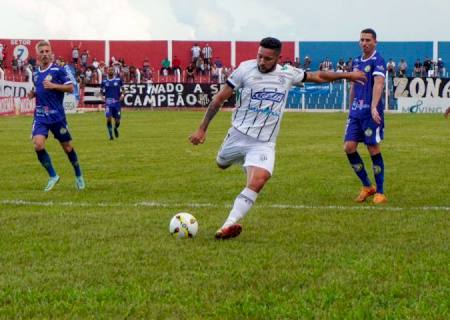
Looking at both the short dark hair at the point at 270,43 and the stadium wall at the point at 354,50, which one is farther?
the stadium wall at the point at 354,50

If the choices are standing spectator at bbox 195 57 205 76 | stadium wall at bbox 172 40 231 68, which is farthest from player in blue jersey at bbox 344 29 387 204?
stadium wall at bbox 172 40 231 68

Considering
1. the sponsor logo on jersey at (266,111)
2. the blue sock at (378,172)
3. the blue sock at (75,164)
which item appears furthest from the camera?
the blue sock at (75,164)

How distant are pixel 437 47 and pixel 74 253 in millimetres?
53901

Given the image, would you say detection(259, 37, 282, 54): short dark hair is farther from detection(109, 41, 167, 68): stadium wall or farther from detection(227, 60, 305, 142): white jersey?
detection(109, 41, 167, 68): stadium wall

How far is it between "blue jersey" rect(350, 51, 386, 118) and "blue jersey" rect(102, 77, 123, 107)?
56.2 feet

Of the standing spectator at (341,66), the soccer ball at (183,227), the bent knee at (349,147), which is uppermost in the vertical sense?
the standing spectator at (341,66)

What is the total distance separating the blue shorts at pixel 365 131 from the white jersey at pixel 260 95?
2888 mm

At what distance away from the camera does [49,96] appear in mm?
12414

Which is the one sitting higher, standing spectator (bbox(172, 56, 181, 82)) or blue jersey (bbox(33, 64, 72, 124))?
standing spectator (bbox(172, 56, 181, 82))

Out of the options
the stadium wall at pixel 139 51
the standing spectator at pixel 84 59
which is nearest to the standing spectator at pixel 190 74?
the standing spectator at pixel 84 59

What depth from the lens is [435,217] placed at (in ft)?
30.5

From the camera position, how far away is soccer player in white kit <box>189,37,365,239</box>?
320 inches

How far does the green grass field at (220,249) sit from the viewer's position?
5.45m

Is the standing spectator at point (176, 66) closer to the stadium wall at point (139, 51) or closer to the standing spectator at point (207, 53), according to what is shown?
the standing spectator at point (207, 53)
